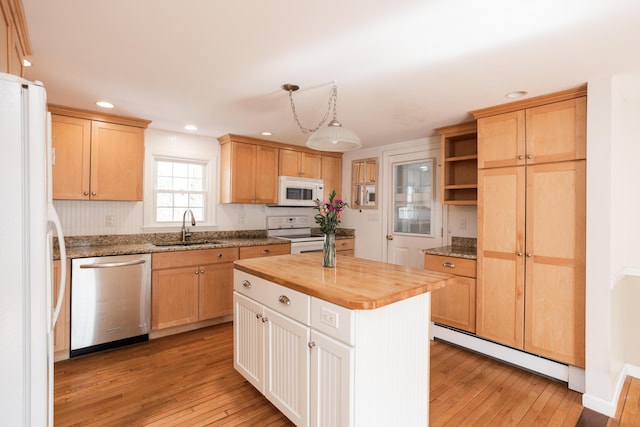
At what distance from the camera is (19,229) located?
1.01 metres

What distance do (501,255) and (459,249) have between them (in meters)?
0.70

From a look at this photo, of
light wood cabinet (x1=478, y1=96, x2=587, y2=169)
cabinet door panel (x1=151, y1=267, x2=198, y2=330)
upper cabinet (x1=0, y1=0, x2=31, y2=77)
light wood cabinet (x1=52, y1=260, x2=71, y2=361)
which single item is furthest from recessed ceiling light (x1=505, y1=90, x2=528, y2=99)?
light wood cabinet (x1=52, y1=260, x2=71, y2=361)

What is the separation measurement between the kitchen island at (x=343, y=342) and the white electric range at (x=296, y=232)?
205 centimetres

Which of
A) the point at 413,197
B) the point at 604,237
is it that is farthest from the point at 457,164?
the point at 604,237

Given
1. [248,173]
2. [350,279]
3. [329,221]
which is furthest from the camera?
[248,173]

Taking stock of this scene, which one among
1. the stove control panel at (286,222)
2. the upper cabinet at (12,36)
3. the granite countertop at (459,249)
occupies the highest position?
the upper cabinet at (12,36)

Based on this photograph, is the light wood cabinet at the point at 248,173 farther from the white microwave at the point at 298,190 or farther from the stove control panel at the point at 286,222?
the stove control panel at the point at 286,222

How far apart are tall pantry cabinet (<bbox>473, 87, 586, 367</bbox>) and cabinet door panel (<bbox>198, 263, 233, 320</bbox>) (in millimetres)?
2640

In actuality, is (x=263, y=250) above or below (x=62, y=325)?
above

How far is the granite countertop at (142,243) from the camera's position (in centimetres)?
306

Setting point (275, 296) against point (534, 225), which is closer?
point (275, 296)

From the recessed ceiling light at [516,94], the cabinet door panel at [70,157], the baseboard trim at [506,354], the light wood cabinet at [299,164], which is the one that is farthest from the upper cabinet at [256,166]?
the recessed ceiling light at [516,94]

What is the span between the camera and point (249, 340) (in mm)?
2273

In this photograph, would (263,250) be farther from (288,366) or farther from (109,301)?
(288,366)
